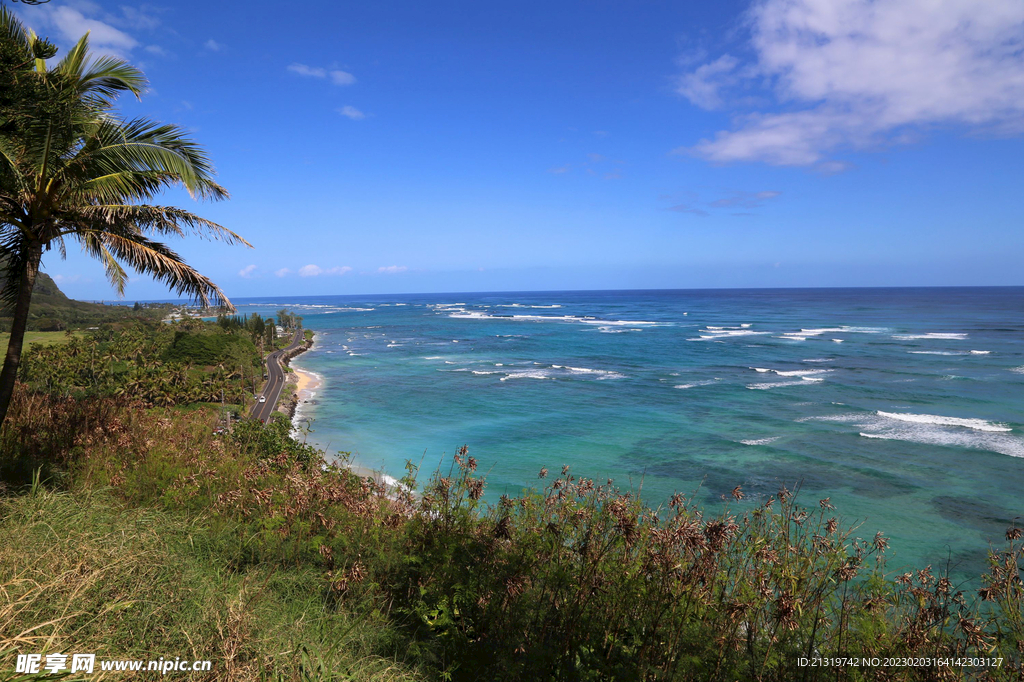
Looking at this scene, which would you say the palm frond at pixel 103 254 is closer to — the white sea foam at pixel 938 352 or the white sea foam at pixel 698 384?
the white sea foam at pixel 698 384

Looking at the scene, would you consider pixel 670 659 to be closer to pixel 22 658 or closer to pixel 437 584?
pixel 437 584

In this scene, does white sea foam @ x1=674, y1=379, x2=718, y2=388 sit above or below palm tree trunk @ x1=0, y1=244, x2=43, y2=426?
below

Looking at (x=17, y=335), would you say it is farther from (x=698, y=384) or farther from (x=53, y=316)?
(x=53, y=316)

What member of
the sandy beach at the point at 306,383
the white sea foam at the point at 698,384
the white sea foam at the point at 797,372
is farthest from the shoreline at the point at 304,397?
the white sea foam at the point at 797,372

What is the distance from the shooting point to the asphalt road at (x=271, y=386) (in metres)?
36.0

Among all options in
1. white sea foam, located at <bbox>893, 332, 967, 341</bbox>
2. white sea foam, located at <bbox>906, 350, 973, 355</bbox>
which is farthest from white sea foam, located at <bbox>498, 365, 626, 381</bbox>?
white sea foam, located at <bbox>893, 332, 967, 341</bbox>

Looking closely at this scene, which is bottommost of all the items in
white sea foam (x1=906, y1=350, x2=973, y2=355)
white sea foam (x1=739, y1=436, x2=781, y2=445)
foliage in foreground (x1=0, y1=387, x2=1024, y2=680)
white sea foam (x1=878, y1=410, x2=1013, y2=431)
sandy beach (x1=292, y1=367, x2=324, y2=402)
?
white sea foam (x1=739, y1=436, x2=781, y2=445)

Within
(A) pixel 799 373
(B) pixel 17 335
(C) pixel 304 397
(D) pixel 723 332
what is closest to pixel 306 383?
(C) pixel 304 397

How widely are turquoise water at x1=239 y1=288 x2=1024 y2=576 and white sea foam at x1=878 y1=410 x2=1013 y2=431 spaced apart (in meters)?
0.11

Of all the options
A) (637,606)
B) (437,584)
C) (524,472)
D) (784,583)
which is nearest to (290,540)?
(437,584)

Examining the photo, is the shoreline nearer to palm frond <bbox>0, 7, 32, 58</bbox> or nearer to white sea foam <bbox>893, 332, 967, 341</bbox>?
palm frond <bbox>0, 7, 32, 58</bbox>

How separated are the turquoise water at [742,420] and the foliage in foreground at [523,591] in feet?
18.7

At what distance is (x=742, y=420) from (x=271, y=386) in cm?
3826

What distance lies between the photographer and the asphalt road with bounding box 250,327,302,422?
36.0m
